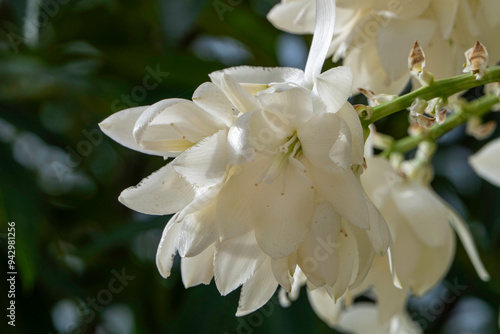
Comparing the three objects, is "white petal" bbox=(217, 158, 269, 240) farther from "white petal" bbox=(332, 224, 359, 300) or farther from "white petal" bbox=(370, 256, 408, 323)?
"white petal" bbox=(370, 256, 408, 323)

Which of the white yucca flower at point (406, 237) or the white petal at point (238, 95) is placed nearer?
the white petal at point (238, 95)

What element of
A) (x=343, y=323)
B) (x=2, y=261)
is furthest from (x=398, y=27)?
(x=2, y=261)

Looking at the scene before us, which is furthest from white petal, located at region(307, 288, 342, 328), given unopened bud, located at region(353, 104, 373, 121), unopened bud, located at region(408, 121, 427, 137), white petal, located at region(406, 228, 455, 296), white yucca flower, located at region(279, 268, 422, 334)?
unopened bud, located at region(353, 104, 373, 121)

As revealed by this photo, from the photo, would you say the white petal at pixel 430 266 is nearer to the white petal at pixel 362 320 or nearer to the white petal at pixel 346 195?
the white petal at pixel 346 195

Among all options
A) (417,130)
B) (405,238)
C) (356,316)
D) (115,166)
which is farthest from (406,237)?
(115,166)

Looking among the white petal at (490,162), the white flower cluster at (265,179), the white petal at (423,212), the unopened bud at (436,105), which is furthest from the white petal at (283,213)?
the white petal at (490,162)

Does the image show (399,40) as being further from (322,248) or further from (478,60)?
(322,248)

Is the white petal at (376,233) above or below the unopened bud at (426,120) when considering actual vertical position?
below

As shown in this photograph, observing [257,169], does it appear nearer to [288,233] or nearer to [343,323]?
[288,233]
